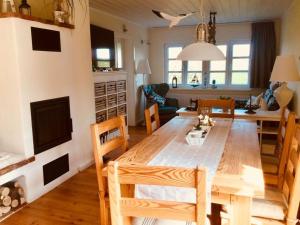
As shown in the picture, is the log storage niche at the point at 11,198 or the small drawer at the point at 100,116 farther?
the small drawer at the point at 100,116

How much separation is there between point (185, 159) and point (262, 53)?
17.2ft

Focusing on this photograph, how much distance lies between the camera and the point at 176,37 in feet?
22.5

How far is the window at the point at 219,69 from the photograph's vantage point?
21.4 feet

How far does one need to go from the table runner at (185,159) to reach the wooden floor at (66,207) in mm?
1025

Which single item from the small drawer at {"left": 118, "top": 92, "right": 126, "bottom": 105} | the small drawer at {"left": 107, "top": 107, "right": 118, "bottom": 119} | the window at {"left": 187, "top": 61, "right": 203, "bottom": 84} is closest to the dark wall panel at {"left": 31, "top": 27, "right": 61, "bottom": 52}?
the small drawer at {"left": 107, "top": 107, "right": 118, "bottom": 119}

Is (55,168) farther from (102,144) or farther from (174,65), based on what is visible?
(174,65)

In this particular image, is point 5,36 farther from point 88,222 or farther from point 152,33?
point 152,33

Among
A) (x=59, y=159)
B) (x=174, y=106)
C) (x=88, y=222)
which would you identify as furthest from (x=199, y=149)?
(x=174, y=106)

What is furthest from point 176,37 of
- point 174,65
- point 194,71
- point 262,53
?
point 262,53

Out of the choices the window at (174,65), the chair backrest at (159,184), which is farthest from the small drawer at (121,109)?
the chair backrest at (159,184)

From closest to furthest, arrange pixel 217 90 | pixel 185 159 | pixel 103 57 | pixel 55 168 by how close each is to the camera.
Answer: pixel 185 159 → pixel 55 168 → pixel 103 57 → pixel 217 90

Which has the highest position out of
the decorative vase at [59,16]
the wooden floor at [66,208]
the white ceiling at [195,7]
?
the white ceiling at [195,7]

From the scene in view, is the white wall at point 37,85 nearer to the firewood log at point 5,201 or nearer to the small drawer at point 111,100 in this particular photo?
the firewood log at point 5,201

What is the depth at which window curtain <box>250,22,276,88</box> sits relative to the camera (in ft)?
19.7
